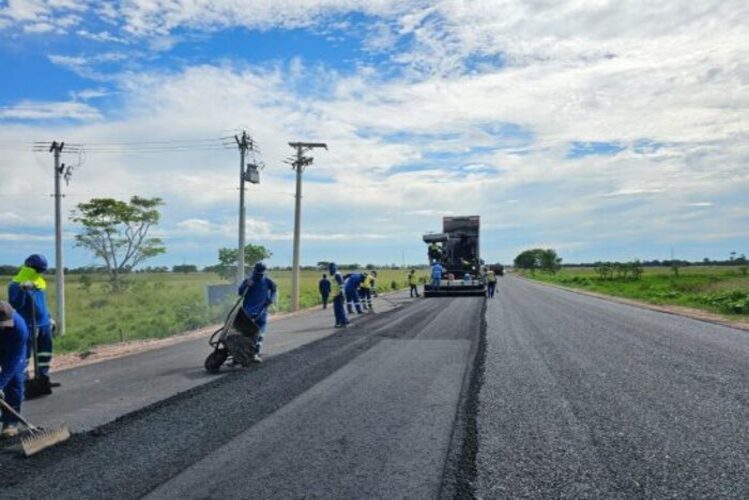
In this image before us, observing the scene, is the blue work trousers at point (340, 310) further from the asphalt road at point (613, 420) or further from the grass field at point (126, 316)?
the grass field at point (126, 316)

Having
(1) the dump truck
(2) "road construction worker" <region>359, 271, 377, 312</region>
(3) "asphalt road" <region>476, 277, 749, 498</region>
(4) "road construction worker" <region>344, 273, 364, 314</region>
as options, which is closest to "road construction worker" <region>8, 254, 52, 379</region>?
(3) "asphalt road" <region>476, 277, 749, 498</region>

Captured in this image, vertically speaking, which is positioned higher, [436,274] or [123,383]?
[436,274]

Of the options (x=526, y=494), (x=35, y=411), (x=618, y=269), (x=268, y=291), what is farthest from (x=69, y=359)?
(x=618, y=269)

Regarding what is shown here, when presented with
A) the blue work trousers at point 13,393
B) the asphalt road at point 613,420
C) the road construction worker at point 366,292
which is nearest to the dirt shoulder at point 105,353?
the blue work trousers at point 13,393

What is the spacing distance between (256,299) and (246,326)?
0.55 meters

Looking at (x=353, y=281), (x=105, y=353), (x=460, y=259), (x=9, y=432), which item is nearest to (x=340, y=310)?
(x=353, y=281)

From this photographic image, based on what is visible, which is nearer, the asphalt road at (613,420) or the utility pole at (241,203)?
the asphalt road at (613,420)

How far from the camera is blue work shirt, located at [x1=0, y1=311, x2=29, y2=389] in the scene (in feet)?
22.0

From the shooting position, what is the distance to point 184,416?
7453 mm

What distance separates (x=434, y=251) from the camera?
35.4 metres

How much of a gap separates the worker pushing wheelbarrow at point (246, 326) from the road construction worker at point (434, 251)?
23.7 meters

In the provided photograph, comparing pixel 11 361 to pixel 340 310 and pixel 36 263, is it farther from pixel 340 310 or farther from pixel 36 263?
pixel 340 310

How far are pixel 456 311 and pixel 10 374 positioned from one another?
1891cm

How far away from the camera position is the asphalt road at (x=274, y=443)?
201 inches
